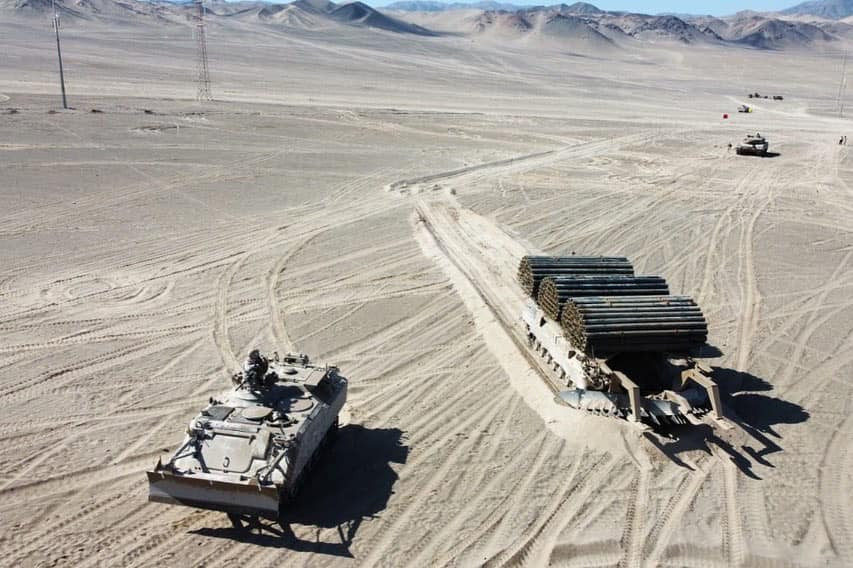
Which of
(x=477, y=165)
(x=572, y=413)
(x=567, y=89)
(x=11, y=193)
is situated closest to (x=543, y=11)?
(x=567, y=89)

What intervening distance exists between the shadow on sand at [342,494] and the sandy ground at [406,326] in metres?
0.04

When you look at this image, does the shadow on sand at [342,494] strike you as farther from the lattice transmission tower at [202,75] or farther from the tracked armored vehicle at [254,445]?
the lattice transmission tower at [202,75]

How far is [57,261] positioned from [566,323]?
12.0m

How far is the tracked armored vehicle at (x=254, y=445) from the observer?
8.58 m

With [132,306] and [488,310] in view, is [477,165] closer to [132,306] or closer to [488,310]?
[488,310]

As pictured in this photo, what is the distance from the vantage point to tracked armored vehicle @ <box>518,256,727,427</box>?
11289 millimetres

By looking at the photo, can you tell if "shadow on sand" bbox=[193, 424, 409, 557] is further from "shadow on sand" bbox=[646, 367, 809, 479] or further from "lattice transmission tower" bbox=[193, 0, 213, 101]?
"lattice transmission tower" bbox=[193, 0, 213, 101]

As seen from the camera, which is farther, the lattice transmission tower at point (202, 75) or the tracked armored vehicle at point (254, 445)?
the lattice transmission tower at point (202, 75)

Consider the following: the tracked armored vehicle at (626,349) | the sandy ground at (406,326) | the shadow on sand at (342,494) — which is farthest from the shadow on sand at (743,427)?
the shadow on sand at (342,494)

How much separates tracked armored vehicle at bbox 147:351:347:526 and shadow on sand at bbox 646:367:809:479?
477 centimetres

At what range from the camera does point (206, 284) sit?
1711cm

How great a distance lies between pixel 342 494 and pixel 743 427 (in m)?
6.14

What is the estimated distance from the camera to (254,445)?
9023 millimetres

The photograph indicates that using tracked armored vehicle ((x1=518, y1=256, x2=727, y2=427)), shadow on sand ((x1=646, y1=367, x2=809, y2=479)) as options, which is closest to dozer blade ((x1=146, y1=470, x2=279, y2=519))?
tracked armored vehicle ((x1=518, y1=256, x2=727, y2=427))
